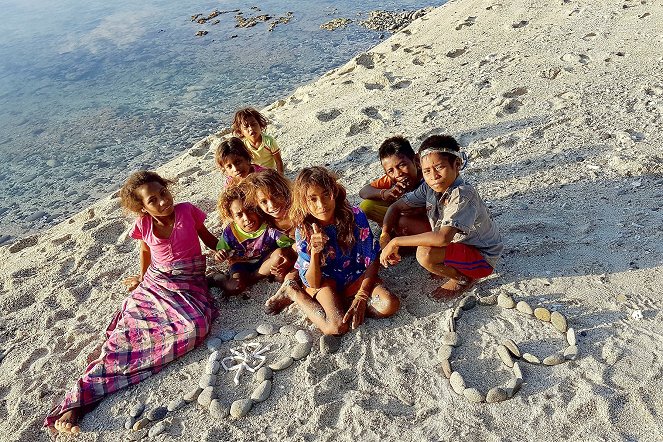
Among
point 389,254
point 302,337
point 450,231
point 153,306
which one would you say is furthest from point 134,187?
point 450,231

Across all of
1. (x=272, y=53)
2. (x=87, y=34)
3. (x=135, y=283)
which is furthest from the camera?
(x=87, y=34)

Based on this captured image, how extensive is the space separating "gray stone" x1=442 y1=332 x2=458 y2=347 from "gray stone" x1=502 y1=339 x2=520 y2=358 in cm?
26

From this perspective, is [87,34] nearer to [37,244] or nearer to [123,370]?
[37,244]

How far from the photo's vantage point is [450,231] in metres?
3.13

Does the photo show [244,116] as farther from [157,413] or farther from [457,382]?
[457,382]

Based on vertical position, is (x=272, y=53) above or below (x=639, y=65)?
below

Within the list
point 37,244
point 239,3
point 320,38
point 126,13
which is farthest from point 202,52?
point 37,244

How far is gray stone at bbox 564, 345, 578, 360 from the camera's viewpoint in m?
2.77

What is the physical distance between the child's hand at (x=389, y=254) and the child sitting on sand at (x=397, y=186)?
1.30 ft

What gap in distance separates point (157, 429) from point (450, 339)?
172 centimetres

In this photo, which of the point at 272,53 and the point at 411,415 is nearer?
the point at 411,415

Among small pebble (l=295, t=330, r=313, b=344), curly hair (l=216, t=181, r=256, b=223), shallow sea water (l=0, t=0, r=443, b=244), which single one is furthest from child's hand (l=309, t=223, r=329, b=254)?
shallow sea water (l=0, t=0, r=443, b=244)

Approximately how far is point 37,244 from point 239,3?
13.7 meters

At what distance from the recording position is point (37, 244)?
18.3ft
